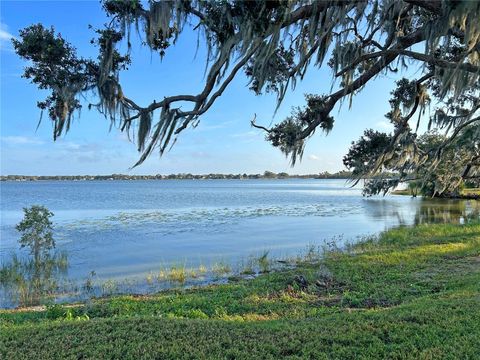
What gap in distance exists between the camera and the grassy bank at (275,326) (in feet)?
14.1

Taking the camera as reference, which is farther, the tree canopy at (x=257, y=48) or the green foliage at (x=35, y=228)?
the green foliage at (x=35, y=228)

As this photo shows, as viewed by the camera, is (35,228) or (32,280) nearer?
(32,280)

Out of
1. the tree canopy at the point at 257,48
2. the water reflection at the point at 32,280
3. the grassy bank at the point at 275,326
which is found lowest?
the water reflection at the point at 32,280

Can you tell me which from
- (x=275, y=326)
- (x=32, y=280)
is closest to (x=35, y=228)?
(x=32, y=280)

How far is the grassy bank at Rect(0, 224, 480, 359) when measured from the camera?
4.30 metres

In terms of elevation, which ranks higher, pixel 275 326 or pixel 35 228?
pixel 35 228

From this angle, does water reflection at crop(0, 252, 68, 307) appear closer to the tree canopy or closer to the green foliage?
the green foliage

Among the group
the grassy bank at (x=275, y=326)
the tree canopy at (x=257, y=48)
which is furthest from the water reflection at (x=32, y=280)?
the tree canopy at (x=257, y=48)

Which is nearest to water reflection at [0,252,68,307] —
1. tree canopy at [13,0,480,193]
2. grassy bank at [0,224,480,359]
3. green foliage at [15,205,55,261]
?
green foliage at [15,205,55,261]

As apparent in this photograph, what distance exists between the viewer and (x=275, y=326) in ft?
17.6

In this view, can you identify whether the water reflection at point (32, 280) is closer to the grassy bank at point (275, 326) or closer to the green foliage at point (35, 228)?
the green foliage at point (35, 228)

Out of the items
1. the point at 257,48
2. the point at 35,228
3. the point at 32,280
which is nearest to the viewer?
the point at 257,48

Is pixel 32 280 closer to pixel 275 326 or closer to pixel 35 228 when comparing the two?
pixel 35 228

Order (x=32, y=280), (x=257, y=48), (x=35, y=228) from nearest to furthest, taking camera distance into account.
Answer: (x=257, y=48) < (x=32, y=280) < (x=35, y=228)
